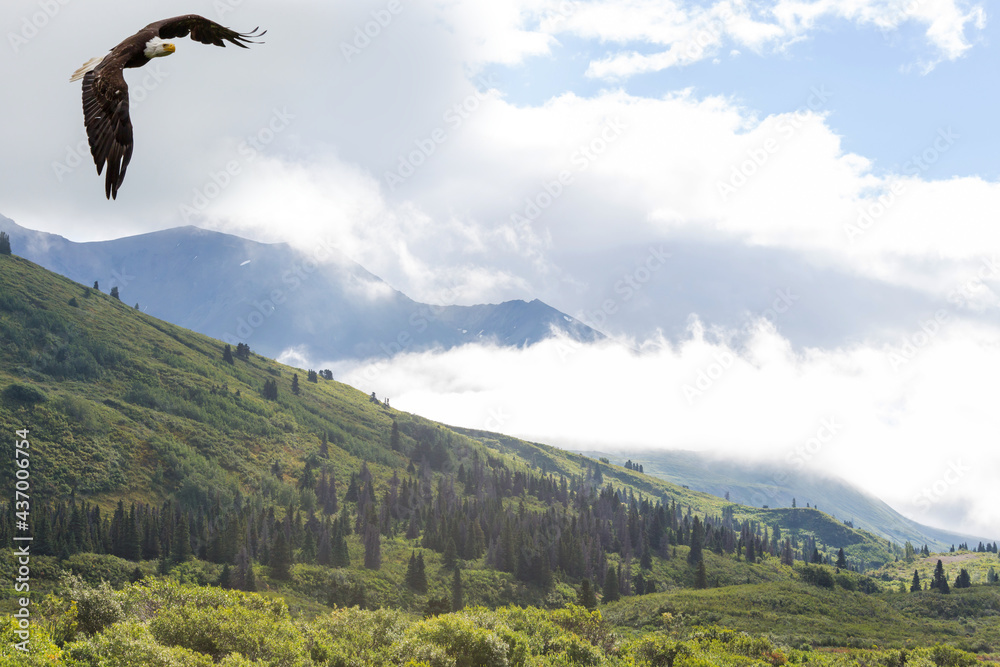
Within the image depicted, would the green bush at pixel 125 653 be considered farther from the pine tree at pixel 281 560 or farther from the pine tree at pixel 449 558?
the pine tree at pixel 449 558

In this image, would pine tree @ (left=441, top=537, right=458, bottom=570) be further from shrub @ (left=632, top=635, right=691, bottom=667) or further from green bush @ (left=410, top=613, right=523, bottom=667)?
green bush @ (left=410, top=613, right=523, bottom=667)

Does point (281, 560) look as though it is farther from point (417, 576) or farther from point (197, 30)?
point (197, 30)

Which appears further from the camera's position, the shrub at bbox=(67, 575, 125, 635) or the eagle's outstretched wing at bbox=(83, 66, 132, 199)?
the shrub at bbox=(67, 575, 125, 635)

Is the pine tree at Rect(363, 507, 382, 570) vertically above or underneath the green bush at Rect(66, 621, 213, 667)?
underneath

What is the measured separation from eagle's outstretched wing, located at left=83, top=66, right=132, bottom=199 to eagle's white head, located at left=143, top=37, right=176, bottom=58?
77 centimetres

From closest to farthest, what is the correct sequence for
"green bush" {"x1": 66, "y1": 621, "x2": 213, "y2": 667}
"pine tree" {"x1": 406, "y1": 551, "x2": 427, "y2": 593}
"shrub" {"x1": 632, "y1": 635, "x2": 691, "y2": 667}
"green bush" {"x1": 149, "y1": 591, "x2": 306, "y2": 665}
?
"green bush" {"x1": 66, "y1": 621, "x2": 213, "y2": 667} → "green bush" {"x1": 149, "y1": 591, "x2": 306, "y2": 665} → "shrub" {"x1": 632, "y1": 635, "x2": 691, "y2": 667} → "pine tree" {"x1": 406, "y1": 551, "x2": 427, "y2": 593}

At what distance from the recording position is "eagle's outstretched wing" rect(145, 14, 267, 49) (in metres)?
11.8

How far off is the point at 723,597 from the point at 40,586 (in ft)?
511

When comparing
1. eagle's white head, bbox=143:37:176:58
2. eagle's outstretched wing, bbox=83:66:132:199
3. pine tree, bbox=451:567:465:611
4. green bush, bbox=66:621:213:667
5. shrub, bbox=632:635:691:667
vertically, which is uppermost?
eagle's white head, bbox=143:37:176:58

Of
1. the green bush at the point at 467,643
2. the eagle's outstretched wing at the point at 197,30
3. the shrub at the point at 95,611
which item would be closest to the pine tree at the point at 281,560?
the shrub at the point at 95,611

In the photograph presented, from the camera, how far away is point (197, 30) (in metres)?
12.3

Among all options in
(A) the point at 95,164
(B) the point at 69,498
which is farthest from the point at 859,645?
(B) the point at 69,498

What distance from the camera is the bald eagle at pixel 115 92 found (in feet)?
32.0

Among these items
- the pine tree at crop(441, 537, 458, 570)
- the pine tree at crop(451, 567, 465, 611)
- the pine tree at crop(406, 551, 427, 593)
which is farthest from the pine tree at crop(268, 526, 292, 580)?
the pine tree at crop(441, 537, 458, 570)
